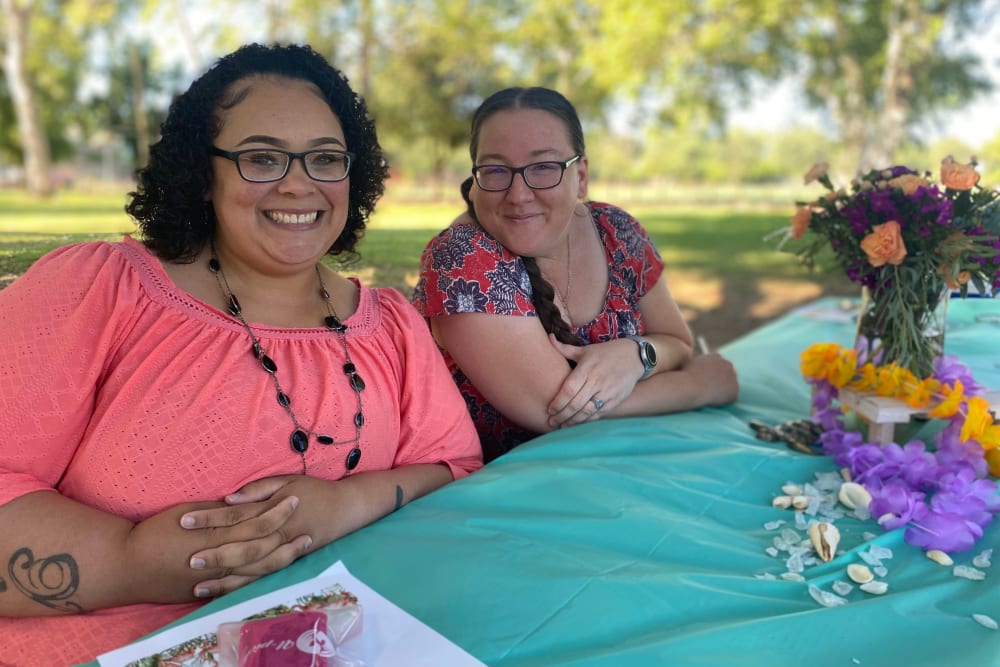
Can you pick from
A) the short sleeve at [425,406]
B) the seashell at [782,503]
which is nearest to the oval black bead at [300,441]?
the short sleeve at [425,406]

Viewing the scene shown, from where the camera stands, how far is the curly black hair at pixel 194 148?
1579mm

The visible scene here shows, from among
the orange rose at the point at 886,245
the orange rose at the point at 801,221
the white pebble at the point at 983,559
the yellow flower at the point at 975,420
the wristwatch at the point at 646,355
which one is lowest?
the white pebble at the point at 983,559

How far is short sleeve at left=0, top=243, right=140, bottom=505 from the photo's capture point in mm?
1318

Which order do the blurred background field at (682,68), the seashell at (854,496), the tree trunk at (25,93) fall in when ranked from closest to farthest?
1. the seashell at (854,496)
2. the blurred background field at (682,68)
3. the tree trunk at (25,93)

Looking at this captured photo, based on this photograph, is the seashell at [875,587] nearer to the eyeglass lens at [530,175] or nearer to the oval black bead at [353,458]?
the oval black bead at [353,458]

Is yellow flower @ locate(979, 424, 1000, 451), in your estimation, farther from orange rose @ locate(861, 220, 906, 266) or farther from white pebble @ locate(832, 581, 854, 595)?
white pebble @ locate(832, 581, 854, 595)

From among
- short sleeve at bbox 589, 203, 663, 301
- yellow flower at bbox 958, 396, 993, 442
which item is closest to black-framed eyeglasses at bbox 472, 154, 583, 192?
short sleeve at bbox 589, 203, 663, 301

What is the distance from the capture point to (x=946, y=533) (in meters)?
1.52

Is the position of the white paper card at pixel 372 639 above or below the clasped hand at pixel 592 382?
below

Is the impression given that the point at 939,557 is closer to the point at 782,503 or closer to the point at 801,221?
the point at 782,503

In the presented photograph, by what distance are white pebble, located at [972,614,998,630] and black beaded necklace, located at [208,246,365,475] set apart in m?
1.18

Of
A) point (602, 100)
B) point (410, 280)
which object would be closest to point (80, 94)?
point (602, 100)

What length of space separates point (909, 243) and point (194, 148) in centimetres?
182

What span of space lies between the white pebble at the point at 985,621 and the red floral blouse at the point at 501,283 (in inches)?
45.5
